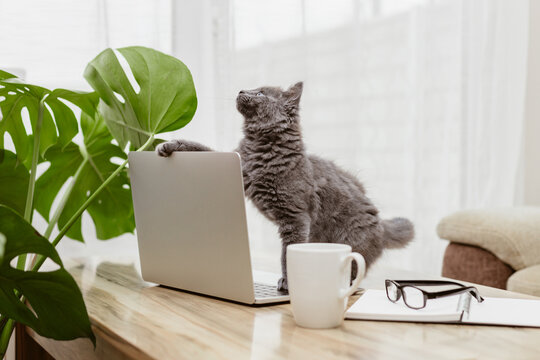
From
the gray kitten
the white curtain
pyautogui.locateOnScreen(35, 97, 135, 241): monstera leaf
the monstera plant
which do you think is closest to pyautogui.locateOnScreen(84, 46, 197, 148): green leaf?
the monstera plant

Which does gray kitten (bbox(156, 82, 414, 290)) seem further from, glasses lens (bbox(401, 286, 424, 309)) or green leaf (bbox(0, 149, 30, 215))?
green leaf (bbox(0, 149, 30, 215))

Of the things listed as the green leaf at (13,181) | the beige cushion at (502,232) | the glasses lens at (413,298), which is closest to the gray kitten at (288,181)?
the glasses lens at (413,298)

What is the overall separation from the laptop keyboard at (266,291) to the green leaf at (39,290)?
28cm

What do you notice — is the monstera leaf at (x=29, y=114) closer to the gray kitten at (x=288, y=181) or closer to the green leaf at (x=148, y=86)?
the green leaf at (x=148, y=86)

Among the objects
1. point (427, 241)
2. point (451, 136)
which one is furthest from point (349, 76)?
point (427, 241)

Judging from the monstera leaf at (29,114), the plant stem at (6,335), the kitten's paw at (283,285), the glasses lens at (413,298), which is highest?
the monstera leaf at (29,114)

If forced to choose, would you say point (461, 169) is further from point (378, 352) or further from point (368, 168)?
point (378, 352)

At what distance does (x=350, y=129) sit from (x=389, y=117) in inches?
7.8

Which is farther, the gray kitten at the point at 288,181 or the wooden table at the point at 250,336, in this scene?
the gray kitten at the point at 288,181

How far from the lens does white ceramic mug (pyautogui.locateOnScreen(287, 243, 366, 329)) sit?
0.71 metres

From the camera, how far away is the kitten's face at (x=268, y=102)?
90cm

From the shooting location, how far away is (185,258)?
94 cm

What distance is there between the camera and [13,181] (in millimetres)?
1101

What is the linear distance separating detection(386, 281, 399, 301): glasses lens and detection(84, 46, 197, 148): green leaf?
45cm
